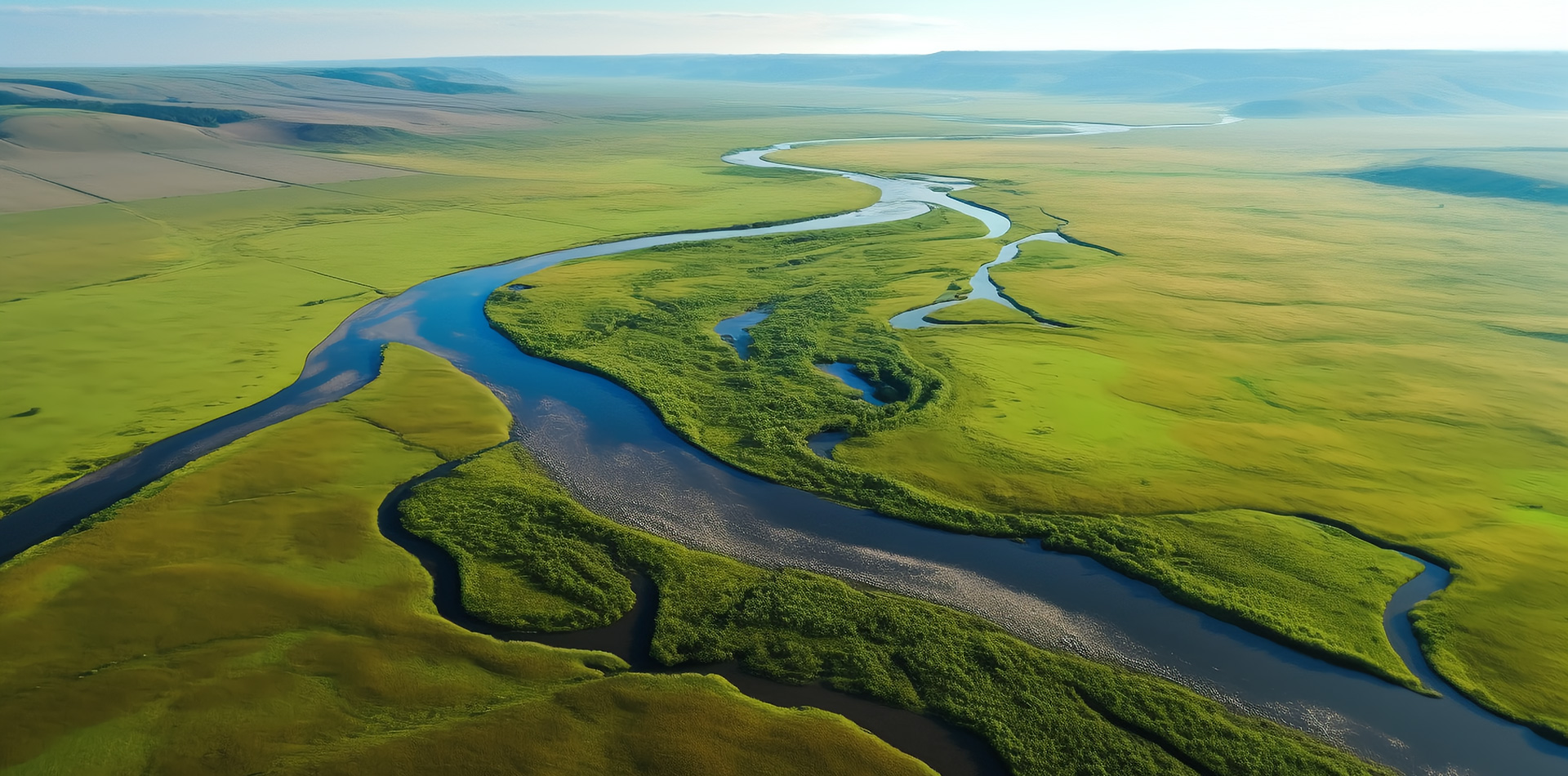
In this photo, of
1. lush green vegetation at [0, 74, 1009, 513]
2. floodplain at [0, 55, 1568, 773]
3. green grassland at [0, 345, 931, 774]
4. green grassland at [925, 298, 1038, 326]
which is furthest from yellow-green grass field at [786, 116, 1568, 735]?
lush green vegetation at [0, 74, 1009, 513]

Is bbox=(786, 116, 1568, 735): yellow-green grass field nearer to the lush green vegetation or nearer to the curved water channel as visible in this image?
the curved water channel

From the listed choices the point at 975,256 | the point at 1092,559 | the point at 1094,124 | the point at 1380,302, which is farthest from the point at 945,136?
the point at 1092,559

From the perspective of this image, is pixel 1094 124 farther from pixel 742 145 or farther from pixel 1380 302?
pixel 1380 302

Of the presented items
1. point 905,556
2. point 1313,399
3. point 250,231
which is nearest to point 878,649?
point 905,556

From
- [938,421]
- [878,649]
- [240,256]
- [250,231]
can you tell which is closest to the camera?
[878,649]

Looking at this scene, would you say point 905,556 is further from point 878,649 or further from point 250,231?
point 250,231

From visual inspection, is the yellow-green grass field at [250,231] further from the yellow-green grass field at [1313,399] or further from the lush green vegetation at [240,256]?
the yellow-green grass field at [1313,399]

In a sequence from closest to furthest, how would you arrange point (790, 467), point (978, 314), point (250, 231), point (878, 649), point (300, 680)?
point (300, 680) → point (878, 649) → point (790, 467) → point (978, 314) → point (250, 231)
